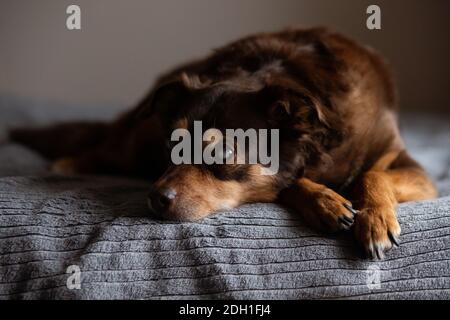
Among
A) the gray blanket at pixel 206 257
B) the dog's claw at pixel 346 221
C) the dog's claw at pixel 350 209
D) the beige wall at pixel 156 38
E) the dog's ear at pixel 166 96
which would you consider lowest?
the gray blanket at pixel 206 257

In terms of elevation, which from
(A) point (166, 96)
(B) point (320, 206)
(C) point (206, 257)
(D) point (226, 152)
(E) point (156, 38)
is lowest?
(C) point (206, 257)

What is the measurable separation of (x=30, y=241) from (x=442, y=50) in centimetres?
356

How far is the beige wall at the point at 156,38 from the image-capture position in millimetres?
4016

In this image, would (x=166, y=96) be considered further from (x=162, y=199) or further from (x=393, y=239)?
(x=393, y=239)

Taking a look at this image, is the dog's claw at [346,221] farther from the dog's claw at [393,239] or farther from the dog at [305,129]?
the dog's claw at [393,239]

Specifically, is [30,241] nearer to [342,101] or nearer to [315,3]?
[342,101]

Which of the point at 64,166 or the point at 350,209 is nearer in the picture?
the point at 350,209

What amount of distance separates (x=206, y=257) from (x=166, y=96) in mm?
797

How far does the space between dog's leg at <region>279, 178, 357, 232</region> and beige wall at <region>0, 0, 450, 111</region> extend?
2.62m

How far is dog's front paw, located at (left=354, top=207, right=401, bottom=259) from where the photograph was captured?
1.51 metres

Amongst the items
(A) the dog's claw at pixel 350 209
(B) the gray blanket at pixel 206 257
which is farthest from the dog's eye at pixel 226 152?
(A) the dog's claw at pixel 350 209

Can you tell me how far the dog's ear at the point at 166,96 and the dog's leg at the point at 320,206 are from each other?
0.58 m

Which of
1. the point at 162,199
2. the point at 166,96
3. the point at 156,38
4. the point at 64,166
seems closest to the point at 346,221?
the point at 162,199

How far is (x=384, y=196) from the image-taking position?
5.60ft
